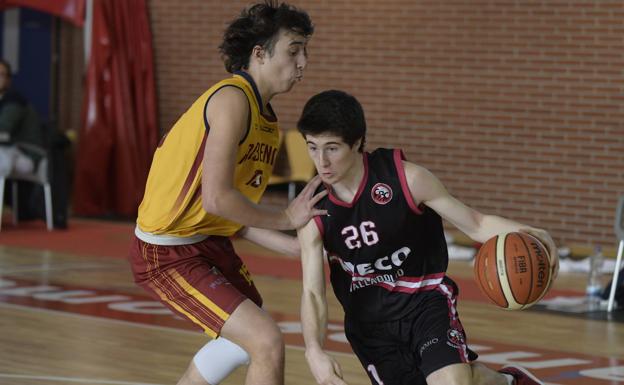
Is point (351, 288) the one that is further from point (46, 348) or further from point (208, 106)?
point (46, 348)

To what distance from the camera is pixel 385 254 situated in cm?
411

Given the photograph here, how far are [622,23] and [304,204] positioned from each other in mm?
6758

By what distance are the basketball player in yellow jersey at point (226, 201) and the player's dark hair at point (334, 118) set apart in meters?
0.18

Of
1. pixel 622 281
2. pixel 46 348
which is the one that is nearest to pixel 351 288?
pixel 46 348

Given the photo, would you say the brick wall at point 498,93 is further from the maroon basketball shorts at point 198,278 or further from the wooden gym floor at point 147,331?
the maroon basketball shorts at point 198,278

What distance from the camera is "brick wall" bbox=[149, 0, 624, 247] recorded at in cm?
1030

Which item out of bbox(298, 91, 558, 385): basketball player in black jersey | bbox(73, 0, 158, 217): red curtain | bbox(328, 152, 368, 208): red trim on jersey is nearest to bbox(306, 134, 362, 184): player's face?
bbox(298, 91, 558, 385): basketball player in black jersey

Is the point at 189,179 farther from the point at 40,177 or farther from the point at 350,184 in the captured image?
the point at 40,177

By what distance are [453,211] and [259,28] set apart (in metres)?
0.88

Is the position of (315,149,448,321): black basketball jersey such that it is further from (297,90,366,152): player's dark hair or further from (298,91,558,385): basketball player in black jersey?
(297,90,366,152): player's dark hair

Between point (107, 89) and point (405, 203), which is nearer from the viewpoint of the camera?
point (405, 203)

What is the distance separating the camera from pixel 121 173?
1280cm

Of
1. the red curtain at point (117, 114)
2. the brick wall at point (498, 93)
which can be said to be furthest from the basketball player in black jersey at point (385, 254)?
the red curtain at point (117, 114)

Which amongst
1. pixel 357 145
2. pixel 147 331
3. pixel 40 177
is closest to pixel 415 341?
pixel 357 145
